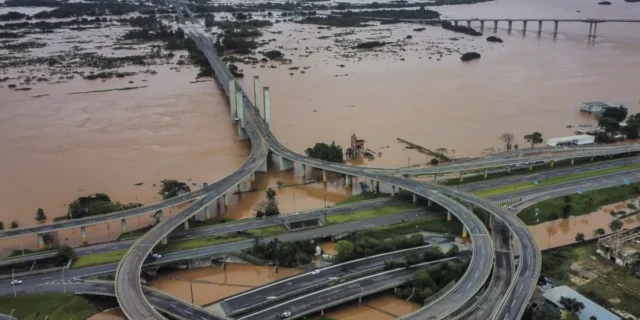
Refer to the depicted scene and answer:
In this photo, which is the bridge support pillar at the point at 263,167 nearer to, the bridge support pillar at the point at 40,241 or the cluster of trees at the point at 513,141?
the bridge support pillar at the point at 40,241

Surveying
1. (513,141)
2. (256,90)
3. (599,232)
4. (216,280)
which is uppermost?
(256,90)

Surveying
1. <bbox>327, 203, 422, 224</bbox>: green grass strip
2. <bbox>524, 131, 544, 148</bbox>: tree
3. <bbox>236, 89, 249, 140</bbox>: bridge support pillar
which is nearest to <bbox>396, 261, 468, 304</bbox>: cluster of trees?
<bbox>327, 203, 422, 224</bbox>: green grass strip

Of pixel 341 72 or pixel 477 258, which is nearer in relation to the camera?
pixel 477 258

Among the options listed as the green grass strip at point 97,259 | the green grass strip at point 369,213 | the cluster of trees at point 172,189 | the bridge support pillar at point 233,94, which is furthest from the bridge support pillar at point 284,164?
the green grass strip at point 97,259

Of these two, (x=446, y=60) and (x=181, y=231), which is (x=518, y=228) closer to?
(x=181, y=231)

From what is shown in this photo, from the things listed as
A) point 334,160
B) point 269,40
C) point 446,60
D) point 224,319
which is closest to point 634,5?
point 446,60

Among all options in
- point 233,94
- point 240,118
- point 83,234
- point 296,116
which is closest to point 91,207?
point 83,234

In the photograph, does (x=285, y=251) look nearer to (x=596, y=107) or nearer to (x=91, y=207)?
(x=91, y=207)
